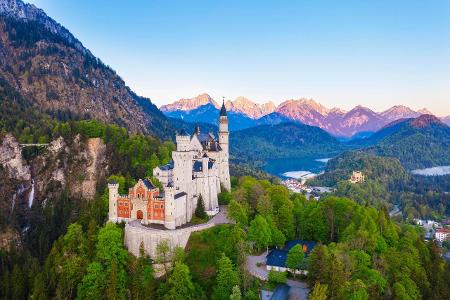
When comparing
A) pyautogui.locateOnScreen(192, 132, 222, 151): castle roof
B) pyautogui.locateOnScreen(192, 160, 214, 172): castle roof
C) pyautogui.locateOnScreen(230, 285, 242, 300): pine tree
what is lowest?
pyautogui.locateOnScreen(230, 285, 242, 300): pine tree

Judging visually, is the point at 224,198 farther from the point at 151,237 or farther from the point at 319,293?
the point at 319,293

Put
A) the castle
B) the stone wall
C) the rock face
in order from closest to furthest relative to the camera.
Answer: the stone wall < the castle < the rock face

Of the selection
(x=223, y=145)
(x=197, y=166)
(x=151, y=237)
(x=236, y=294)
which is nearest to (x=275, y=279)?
(x=236, y=294)

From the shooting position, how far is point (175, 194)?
67.8m

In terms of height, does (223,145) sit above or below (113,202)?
above

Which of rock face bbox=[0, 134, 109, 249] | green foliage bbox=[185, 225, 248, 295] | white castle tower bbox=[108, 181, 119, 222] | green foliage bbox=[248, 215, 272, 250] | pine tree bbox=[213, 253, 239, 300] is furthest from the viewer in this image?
rock face bbox=[0, 134, 109, 249]

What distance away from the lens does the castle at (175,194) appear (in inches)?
2628

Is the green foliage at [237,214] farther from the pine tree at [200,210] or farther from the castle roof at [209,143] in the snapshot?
the castle roof at [209,143]

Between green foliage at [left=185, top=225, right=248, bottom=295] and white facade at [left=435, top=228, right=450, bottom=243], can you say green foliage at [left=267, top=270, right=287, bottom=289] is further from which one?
white facade at [left=435, top=228, right=450, bottom=243]

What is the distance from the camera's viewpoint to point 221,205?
3292 inches

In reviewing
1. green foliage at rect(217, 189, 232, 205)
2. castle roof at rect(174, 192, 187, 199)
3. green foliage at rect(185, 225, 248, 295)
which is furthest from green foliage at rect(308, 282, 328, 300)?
green foliage at rect(217, 189, 232, 205)

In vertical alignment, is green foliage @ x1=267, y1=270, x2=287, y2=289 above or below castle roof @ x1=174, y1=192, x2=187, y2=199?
below

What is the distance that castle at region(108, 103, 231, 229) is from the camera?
219ft

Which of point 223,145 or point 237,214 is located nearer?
point 237,214
